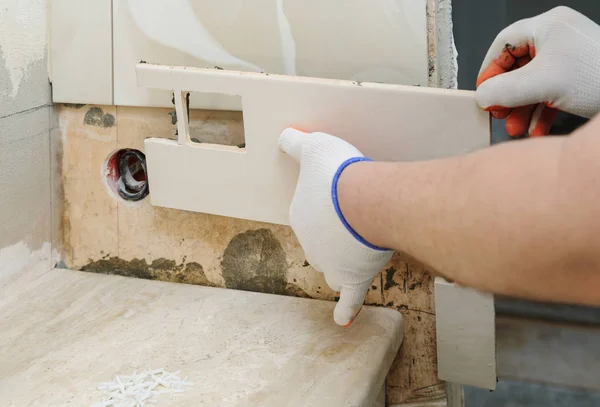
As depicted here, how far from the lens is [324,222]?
1.28 m

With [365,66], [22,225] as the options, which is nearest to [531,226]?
[365,66]

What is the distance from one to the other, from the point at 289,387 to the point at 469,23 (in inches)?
51.9

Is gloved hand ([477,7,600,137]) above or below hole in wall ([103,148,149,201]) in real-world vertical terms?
above

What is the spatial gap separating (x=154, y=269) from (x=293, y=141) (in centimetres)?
74

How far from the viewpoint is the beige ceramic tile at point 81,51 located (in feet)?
5.74

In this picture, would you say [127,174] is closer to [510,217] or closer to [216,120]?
[216,120]

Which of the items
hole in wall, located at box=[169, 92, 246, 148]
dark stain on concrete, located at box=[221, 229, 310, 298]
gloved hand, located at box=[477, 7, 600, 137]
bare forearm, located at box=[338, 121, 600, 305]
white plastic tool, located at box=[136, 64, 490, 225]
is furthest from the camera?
dark stain on concrete, located at box=[221, 229, 310, 298]

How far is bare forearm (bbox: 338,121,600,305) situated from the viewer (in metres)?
0.78

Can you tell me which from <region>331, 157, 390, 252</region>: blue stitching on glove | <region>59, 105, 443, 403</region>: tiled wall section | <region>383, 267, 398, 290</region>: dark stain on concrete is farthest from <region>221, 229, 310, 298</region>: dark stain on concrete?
<region>331, 157, 390, 252</region>: blue stitching on glove

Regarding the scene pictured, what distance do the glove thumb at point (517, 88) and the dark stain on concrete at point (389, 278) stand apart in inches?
22.7

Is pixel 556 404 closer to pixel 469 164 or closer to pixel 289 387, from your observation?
pixel 289 387

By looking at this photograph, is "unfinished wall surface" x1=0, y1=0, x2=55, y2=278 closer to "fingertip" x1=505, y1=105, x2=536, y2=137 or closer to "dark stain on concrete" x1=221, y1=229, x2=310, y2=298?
"dark stain on concrete" x1=221, y1=229, x2=310, y2=298

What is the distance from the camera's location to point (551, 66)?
1.14 metres

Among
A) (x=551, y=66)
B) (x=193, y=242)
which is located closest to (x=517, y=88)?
(x=551, y=66)
